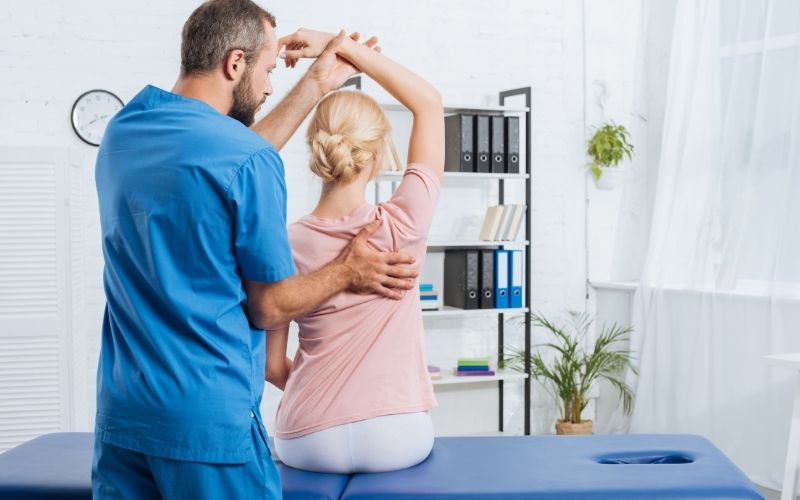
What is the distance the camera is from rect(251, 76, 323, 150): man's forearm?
182cm

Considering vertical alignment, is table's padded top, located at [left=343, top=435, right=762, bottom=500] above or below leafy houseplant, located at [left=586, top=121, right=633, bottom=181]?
below

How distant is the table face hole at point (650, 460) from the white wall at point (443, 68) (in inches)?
95.9

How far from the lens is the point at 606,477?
1815 mm

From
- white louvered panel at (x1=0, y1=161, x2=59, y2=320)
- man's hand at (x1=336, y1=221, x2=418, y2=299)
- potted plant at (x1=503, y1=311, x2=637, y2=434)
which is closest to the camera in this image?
man's hand at (x1=336, y1=221, x2=418, y2=299)

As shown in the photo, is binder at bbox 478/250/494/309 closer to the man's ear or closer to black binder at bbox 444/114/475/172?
black binder at bbox 444/114/475/172

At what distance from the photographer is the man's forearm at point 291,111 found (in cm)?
182

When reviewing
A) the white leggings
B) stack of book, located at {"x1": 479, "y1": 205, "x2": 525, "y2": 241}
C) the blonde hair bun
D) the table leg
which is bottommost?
the table leg

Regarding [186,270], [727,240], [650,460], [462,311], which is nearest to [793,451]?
[727,240]

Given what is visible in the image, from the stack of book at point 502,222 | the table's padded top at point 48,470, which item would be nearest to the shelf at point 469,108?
the stack of book at point 502,222

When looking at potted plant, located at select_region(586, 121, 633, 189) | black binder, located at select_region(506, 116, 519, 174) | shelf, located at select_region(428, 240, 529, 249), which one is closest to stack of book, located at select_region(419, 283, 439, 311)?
shelf, located at select_region(428, 240, 529, 249)

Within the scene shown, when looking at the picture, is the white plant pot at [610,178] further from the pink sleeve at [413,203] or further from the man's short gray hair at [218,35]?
the man's short gray hair at [218,35]

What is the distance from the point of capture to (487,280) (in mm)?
4379

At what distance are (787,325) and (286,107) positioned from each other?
263 cm

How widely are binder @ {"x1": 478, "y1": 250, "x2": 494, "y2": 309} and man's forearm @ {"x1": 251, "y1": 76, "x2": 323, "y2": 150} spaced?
2599 millimetres
